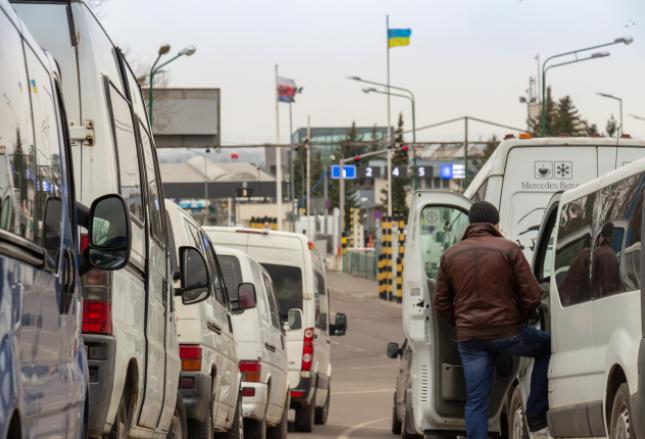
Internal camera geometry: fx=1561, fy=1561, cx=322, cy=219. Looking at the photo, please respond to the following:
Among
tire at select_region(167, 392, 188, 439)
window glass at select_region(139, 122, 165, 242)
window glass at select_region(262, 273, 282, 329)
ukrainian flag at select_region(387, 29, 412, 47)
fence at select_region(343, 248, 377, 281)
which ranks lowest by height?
fence at select_region(343, 248, 377, 281)

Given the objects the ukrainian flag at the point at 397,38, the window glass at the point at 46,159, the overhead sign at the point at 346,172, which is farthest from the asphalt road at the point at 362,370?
the ukrainian flag at the point at 397,38

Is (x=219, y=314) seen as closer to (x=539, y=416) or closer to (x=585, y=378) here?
(x=539, y=416)

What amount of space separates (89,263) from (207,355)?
4.08m

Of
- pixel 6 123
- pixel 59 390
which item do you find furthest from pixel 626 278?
pixel 6 123

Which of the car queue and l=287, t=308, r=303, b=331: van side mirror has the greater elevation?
the car queue

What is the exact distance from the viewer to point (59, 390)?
5578 millimetres

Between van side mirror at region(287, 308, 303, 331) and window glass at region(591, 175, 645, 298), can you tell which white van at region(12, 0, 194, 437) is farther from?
van side mirror at region(287, 308, 303, 331)

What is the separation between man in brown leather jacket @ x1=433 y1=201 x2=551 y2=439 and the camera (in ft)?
33.6

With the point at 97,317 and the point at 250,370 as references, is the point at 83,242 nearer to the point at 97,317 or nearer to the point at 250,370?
the point at 97,317

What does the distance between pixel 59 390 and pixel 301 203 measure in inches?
→ 5470

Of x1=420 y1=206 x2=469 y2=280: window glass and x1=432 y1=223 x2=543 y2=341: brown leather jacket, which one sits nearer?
x1=432 y1=223 x2=543 y2=341: brown leather jacket

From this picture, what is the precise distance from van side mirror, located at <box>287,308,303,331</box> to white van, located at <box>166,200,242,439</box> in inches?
228

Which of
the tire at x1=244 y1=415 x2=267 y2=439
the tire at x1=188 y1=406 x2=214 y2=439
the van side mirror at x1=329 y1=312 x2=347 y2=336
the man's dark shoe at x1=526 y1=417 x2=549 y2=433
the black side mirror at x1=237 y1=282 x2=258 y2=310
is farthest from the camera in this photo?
the van side mirror at x1=329 y1=312 x2=347 y2=336

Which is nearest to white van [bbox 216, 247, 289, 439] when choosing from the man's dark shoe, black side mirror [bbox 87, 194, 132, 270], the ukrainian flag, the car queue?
the car queue
